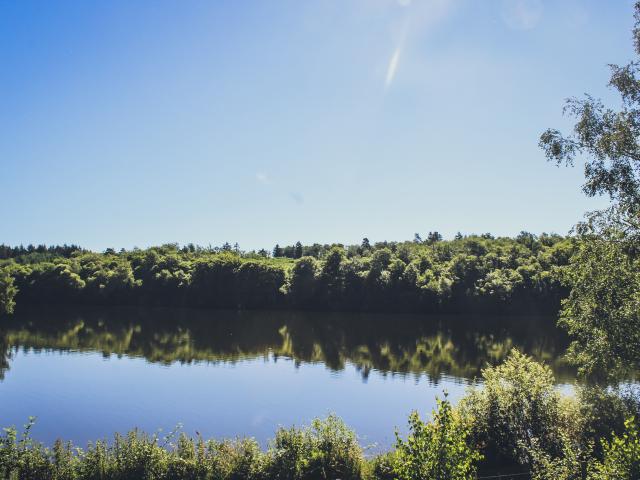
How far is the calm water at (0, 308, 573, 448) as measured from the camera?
109 feet

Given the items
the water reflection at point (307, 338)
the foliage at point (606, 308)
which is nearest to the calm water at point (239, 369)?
the water reflection at point (307, 338)

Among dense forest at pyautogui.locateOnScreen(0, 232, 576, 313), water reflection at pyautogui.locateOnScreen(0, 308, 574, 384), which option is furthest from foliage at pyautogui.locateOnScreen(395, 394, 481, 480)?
dense forest at pyautogui.locateOnScreen(0, 232, 576, 313)

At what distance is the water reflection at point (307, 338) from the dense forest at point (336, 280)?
6859 mm

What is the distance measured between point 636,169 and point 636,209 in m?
1.55

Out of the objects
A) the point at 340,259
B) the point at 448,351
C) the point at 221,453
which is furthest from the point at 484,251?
the point at 221,453

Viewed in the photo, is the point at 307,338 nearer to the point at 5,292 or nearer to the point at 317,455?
the point at 5,292

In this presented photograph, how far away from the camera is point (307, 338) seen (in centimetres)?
6888

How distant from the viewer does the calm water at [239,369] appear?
33.3 m

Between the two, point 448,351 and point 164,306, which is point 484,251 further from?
point 164,306

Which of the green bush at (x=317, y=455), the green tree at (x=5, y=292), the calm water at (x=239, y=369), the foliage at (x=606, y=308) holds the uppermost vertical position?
the foliage at (x=606, y=308)

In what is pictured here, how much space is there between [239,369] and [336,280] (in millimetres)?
60334

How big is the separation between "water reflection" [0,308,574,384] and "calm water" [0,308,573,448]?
18 cm

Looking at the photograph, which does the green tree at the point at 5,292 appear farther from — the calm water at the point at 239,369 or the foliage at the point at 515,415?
the foliage at the point at 515,415

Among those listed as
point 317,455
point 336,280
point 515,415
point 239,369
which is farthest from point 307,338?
point 317,455
